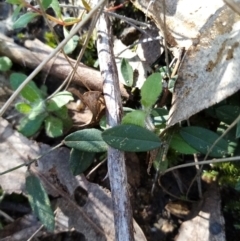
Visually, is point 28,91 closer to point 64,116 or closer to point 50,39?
point 64,116

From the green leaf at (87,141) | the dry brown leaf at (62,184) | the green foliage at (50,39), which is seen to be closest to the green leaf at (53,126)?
the dry brown leaf at (62,184)

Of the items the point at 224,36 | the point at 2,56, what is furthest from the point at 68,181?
the point at 224,36

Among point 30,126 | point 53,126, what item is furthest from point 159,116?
point 30,126

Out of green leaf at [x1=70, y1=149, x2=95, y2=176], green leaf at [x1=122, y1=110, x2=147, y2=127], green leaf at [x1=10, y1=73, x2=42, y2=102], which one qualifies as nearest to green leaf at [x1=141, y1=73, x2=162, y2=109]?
green leaf at [x1=122, y1=110, x2=147, y2=127]

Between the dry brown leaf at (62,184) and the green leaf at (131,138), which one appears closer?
the green leaf at (131,138)

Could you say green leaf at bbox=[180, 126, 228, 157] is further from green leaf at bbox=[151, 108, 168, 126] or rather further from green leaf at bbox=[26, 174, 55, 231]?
green leaf at bbox=[26, 174, 55, 231]

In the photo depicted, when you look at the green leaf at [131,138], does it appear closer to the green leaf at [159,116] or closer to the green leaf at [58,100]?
the green leaf at [159,116]
